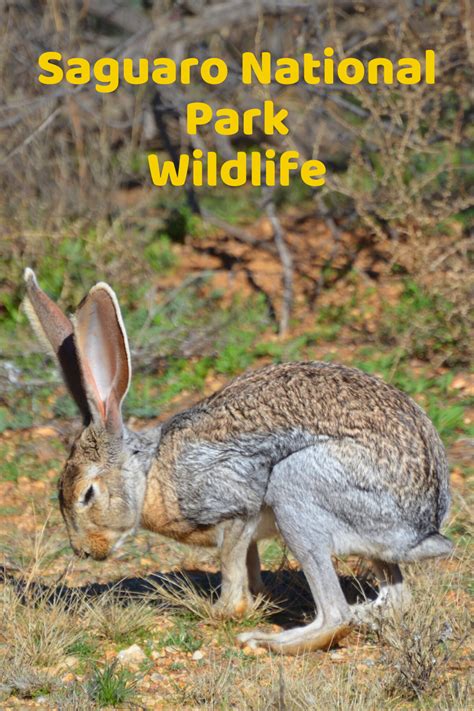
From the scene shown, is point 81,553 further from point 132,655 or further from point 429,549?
point 429,549

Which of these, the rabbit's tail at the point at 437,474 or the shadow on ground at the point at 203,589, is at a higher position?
the rabbit's tail at the point at 437,474

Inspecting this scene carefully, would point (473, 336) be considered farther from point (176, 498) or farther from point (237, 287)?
point (176, 498)

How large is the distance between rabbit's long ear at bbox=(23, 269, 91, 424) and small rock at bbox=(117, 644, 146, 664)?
935 mm

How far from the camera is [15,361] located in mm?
7578

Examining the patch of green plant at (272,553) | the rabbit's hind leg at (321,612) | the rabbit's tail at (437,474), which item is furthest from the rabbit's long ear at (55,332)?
the rabbit's tail at (437,474)

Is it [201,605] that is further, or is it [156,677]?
[201,605]

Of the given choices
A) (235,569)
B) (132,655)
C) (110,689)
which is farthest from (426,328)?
(110,689)

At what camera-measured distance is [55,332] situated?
4.69 m

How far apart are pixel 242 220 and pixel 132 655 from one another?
5.35 m

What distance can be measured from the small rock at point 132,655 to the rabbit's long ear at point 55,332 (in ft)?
3.07

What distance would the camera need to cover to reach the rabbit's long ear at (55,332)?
4637 mm

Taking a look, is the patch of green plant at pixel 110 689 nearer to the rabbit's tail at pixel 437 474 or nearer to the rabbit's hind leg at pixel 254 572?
the rabbit's hind leg at pixel 254 572

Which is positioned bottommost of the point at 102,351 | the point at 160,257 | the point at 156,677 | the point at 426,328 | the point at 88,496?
the point at 156,677

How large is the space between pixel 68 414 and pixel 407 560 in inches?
121
